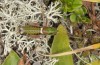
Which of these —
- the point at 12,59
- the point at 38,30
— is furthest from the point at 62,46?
the point at 12,59

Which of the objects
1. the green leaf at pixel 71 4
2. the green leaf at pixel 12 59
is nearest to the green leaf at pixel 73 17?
the green leaf at pixel 71 4

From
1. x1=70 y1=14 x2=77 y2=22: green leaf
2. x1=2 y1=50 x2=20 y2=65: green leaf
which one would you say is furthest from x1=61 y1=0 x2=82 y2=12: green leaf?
x1=2 y1=50 x2=20 y2=65: green leaf

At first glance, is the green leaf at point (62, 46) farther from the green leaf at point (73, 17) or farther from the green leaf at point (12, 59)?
the green leaf at point (12, 59)

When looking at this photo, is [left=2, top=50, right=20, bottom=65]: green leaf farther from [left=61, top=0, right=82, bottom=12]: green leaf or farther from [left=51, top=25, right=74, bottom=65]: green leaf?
[left=61, top=0, right=82, bottom=12]: green leaf

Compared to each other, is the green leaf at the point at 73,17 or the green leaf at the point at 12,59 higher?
the green leaf at the point at 73,17

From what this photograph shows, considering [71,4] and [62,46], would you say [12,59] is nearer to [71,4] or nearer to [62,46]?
[62,46]

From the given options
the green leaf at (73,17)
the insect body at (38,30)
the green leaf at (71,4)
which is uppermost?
the green leaf at (71,4)

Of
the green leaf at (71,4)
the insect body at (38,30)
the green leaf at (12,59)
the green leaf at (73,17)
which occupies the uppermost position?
the green leaf at (71,4)
